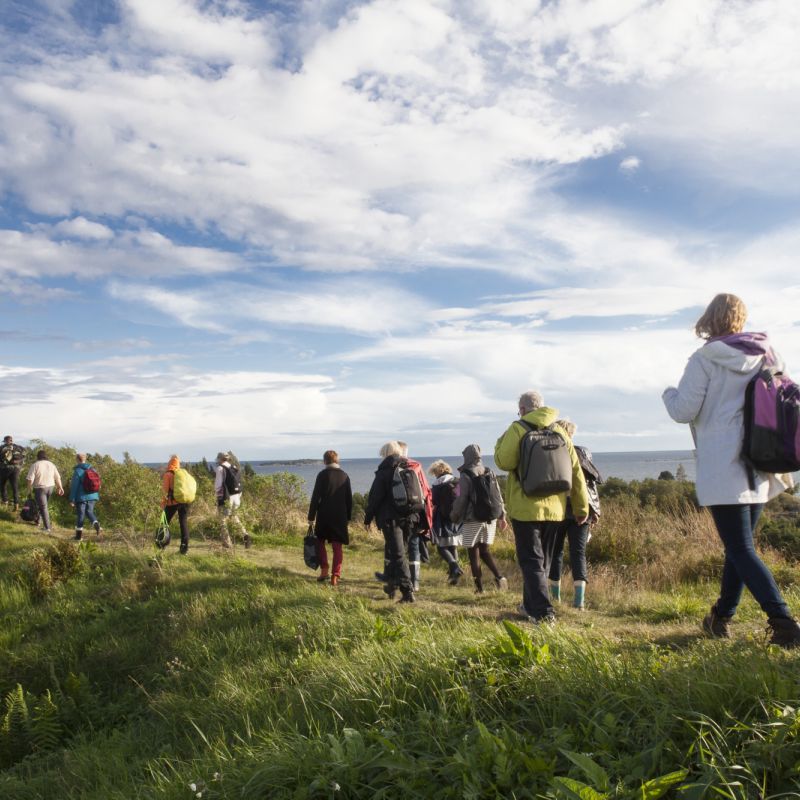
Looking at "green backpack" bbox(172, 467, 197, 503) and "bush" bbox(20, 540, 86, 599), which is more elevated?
"green backpack" bbox(172, 467, 197, 503)

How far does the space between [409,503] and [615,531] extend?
594 cm

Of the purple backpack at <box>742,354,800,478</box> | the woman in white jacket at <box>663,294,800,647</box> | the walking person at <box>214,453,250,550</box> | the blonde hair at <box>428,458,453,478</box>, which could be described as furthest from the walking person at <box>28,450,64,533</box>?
the purple backpack at <box>742,354,800,478</box>

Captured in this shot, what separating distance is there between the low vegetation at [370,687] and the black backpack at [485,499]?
1.04 metres

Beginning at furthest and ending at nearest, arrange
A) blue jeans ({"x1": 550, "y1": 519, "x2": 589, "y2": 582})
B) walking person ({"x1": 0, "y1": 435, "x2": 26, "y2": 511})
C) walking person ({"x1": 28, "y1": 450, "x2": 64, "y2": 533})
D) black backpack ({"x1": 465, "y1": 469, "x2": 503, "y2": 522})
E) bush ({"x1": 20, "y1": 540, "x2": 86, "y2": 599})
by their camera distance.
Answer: walking person ({"x1": 0, "y1": 435, "x2": 26, "y2": 511}), walking person ({"x1": 28, "y1": 450, "x2": 64, "y2": 533}), bush ({"x1": 20, "y1": 540, "x2": 86, "y2": 599}), black backpack ({"x1": 465, "y1": 469, "x2": 503, "y2": 522}), blue jeans ({"x1": 550, "y1": 519, "x2": 589, "y2": 582})

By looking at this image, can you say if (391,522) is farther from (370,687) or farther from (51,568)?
(51,568)

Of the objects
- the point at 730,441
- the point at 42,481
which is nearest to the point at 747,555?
the point at 730,441

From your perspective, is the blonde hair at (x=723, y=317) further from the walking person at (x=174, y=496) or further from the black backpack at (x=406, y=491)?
the walking person at (x=174, y=496)

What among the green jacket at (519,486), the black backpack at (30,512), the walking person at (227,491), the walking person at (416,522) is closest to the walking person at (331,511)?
the walking person at (416,522)

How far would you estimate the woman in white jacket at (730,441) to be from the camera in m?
4.32

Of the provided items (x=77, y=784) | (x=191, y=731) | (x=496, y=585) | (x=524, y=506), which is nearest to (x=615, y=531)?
(x=496, y=585)

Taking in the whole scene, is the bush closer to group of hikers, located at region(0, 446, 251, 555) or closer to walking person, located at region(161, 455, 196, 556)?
group of hikers, located at region(0, 446, 251, 555)

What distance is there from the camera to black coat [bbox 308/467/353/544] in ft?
29.9

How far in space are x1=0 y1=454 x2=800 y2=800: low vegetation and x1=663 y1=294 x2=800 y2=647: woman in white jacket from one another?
38 centimetres

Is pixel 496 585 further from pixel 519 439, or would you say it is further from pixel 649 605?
pixel 519 439
